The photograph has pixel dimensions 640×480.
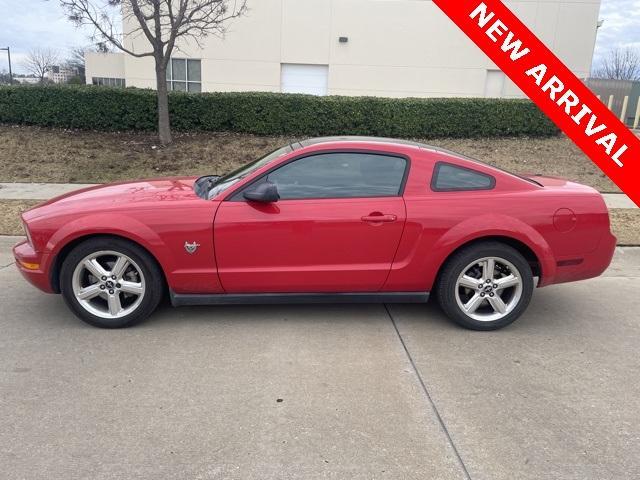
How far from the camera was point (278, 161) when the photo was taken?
4.25 m

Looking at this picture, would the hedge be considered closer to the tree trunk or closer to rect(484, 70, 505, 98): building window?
the tree trunk

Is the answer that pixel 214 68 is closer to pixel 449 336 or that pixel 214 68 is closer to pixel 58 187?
pixel 58 187

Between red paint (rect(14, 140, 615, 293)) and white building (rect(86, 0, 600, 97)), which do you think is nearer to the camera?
red paint (rect(14, 140, 615, 293))

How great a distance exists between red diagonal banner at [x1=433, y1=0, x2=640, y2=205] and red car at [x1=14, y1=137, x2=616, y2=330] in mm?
2721

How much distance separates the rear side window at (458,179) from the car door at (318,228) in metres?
0.28

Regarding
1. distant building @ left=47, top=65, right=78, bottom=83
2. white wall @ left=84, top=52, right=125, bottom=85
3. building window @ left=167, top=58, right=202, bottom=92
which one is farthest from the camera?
distant building @ left=47, top=65, right=78, bottom=83

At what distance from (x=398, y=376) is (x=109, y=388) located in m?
1.87

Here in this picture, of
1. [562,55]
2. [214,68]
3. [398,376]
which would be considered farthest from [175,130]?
[562,55]

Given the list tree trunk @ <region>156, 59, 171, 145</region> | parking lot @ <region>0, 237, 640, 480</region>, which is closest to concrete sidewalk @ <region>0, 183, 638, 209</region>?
tree trunk @ <region>156, 59, 171, 145</region>

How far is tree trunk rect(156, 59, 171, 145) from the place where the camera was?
12.0 m

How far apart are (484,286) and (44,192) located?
8.09m

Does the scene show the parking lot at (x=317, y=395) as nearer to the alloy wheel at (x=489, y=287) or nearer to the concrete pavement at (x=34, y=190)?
the alloy wheel at (x=489, y=287)

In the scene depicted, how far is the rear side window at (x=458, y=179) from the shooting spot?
4301 millimetres

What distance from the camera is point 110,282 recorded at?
4.15 meters
